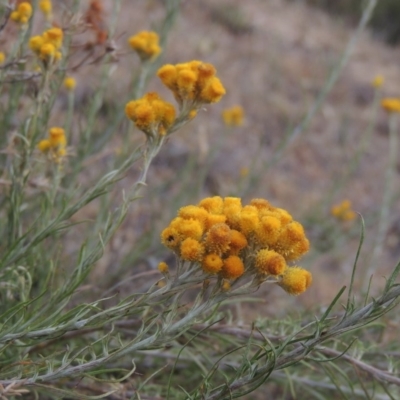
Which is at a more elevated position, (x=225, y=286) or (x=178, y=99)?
(x=178, y=99)

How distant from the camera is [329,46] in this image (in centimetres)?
831

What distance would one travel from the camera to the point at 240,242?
3.31ft

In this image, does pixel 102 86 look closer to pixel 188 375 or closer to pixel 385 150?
pixel 188 375

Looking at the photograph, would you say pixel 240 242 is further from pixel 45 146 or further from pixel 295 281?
pixel 45 146

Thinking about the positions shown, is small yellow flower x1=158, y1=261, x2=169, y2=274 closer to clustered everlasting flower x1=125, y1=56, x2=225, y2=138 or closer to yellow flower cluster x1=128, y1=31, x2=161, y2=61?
clustered everlasting flower x1=125, y1=56, x2=225, y2=138

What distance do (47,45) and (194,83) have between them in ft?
1.36

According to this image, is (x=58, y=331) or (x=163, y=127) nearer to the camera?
(x=58, y=331)

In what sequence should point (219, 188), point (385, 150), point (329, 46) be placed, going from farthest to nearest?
point (329, 46)
point (385, 150)
point (219, 188)

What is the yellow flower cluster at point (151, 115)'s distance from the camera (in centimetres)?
124

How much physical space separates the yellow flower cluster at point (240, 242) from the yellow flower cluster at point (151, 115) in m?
0.27

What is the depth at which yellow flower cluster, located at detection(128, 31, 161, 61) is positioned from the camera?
1.92 m

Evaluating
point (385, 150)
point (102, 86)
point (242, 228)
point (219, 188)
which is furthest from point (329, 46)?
point (242, 228)

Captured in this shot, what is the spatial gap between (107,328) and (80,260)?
1.45 feet

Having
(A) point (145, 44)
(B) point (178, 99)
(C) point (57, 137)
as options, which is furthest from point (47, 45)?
(A) point (145, 44)
